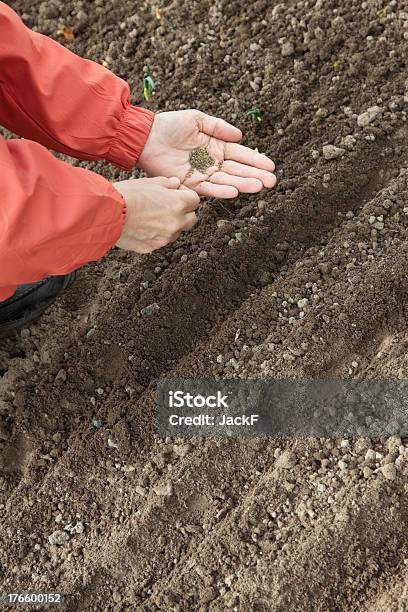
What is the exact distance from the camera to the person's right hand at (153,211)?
6.11 ft

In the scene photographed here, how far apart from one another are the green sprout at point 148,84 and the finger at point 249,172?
56 cm

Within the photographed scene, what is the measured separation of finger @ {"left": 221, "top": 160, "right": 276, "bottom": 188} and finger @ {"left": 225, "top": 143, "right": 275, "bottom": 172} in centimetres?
2

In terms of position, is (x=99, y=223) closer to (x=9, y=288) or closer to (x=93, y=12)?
(x=9, y=288)

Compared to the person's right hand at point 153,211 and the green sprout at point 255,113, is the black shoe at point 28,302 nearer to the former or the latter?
the person's right hand at point 153,211

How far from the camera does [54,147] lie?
2.05 m

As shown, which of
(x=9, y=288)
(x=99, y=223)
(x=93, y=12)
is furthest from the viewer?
(x=93, y=12)

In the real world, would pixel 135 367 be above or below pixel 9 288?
below

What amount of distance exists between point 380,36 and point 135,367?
4.64 feet

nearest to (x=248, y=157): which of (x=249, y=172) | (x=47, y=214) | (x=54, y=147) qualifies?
(x=249, y=172)

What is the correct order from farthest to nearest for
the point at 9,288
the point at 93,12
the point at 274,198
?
the point at 93,12 < the point at 274,198 < the point at 9,288

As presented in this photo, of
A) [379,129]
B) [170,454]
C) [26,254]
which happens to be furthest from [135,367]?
[379,129]

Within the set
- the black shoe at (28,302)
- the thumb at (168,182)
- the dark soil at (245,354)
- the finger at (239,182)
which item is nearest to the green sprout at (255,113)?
the dark soil at (245,354)

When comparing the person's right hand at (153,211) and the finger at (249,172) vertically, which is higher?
the finger at (249,172)

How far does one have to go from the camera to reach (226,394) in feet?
6.90
